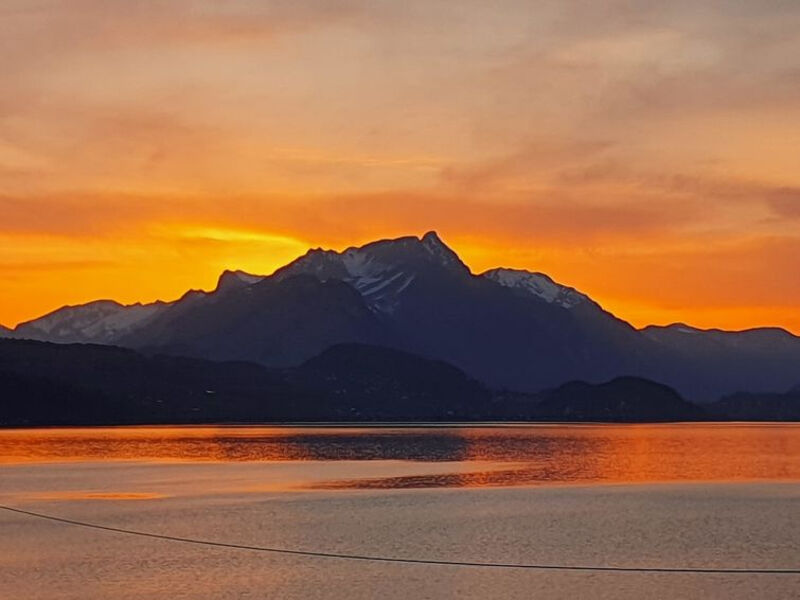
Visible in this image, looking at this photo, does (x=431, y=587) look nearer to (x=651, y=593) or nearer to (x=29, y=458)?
(x=651, y=593)

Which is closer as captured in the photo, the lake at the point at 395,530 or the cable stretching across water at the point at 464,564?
the lake at the point at 395,530

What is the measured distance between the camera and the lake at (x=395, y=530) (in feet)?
202

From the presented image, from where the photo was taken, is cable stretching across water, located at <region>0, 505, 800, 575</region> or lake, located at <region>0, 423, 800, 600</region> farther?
cable stretching across water, located at <region>0, 505, 800, 575</region>

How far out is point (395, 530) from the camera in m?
86.9

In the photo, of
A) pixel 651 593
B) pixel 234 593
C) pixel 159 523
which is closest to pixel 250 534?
pixel 159 523

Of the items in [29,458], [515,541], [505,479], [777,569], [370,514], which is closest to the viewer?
[777,569]

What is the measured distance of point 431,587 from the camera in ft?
199

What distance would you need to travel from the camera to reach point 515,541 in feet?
267

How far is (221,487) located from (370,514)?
117 ft

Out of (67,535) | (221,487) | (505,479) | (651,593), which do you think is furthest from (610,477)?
(651,593)

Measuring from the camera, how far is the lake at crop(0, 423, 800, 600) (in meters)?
61.4

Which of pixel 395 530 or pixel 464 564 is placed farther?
pixel 395 530

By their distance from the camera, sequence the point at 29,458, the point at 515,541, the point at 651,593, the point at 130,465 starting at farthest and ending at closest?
the point at 29,458 → the point at 130,465 → the point at 515,541 → the point at 651,593

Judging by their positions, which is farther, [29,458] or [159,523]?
[29,458]
